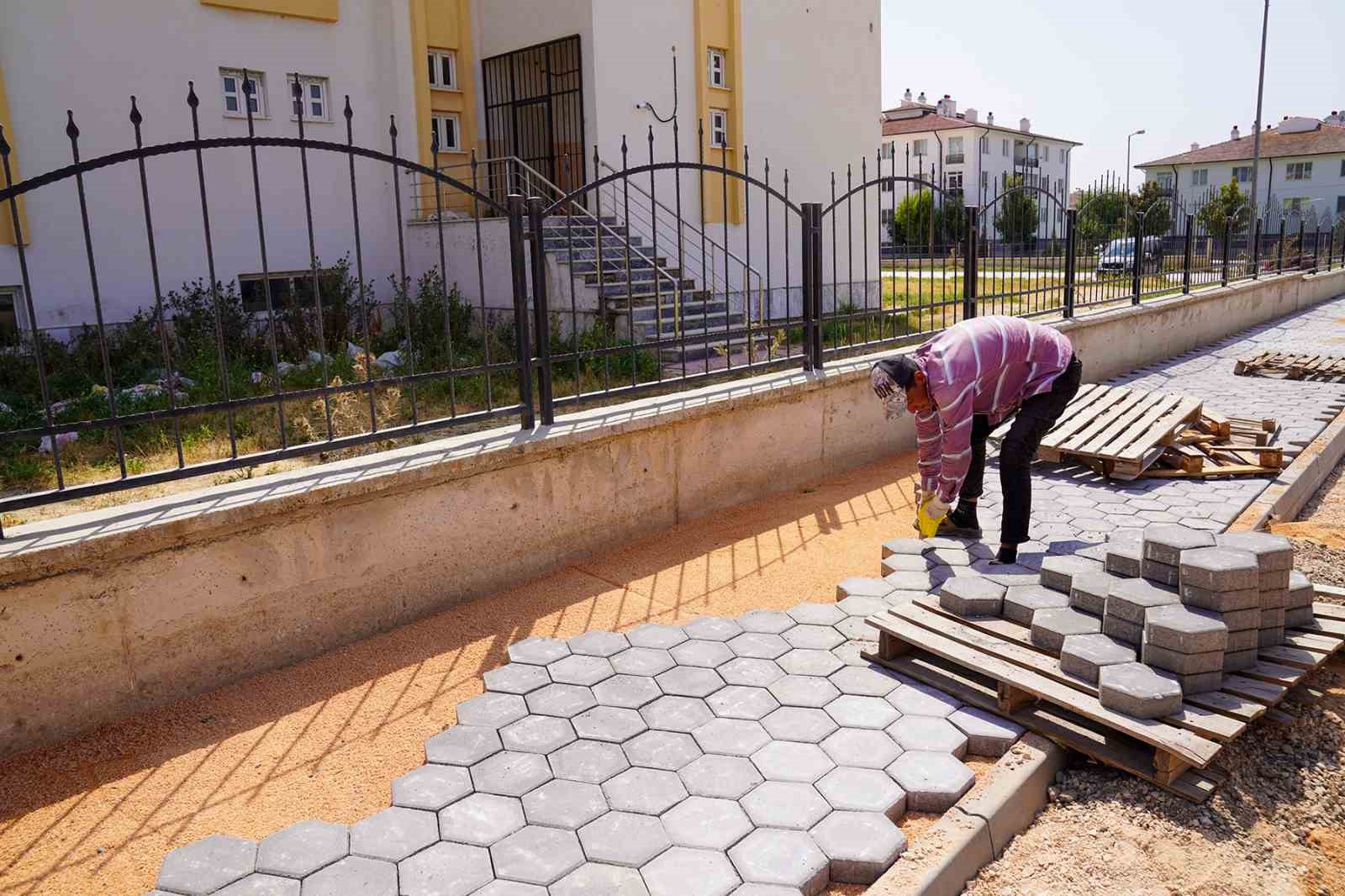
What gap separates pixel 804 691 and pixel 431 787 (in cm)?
166

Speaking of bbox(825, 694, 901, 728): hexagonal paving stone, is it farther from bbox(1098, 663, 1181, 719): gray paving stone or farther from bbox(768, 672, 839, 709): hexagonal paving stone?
bbox(1098, 663, 1181, 719): gray paving stone

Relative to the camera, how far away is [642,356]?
12445 mm

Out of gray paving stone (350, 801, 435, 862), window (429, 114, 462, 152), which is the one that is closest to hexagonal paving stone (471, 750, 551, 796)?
gray paving stone (350, 801, 435, 862)

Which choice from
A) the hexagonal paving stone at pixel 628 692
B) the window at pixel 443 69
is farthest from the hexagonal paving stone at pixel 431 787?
the window at pixel 443 69

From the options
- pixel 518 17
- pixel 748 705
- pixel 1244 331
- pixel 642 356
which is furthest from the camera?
pixel 1244 331

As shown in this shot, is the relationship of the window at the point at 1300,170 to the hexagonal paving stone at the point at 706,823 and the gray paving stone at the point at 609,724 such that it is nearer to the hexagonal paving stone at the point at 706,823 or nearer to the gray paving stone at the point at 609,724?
the gray paving stone at the point at 609,724

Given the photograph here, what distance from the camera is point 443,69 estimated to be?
17.7 meters

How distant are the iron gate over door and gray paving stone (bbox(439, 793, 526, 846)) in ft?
48.0

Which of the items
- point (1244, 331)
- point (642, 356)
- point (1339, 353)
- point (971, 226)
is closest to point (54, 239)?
point (642, 356)

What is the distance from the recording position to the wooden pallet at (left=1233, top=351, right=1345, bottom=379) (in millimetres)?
11820

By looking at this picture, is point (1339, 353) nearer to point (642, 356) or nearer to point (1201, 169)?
point (642, 356)

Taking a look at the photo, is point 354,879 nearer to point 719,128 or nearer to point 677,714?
point 677,714

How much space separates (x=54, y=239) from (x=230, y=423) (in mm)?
11149

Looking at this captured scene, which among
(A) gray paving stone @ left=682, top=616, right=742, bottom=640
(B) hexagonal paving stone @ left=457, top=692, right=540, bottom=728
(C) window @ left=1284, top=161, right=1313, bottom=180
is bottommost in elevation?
(B) hexagonal paving stone @ left=457, top=692, right=540, bottom=728
